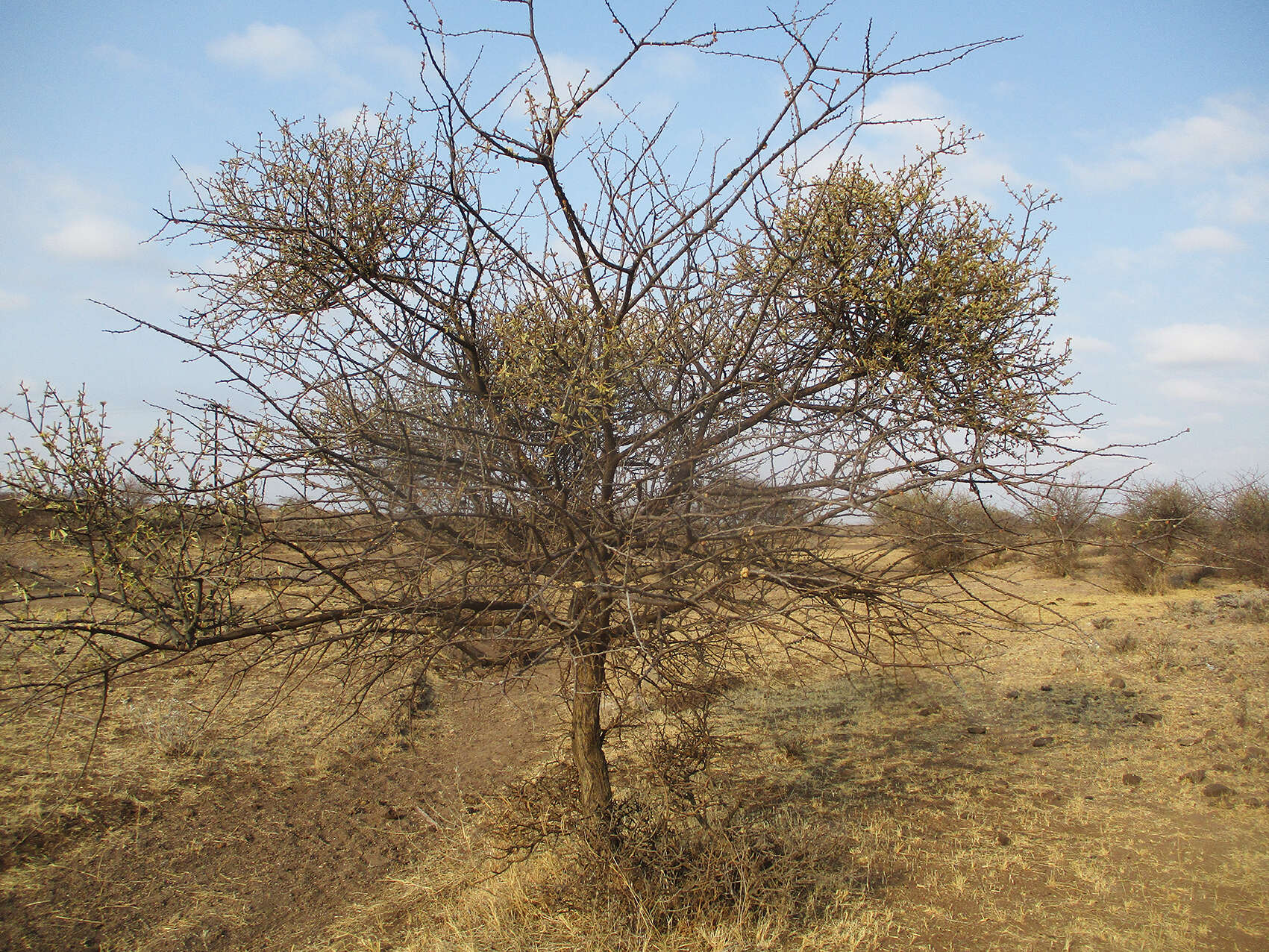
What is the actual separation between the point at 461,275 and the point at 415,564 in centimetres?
164

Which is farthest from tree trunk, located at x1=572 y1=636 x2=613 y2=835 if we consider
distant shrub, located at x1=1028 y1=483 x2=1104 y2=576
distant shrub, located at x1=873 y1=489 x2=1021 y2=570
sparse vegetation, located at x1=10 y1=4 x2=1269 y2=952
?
distant shrub, located at x1=1028 y1=483 x2=1104 y2=576

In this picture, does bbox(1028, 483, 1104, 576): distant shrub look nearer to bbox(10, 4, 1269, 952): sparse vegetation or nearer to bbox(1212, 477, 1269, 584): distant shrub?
bbox(10, 4, 1269, 952): sparse vegetation

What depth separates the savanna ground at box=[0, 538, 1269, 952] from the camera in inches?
179

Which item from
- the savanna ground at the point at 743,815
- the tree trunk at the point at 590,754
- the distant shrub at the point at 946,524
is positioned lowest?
the savanna ground at the point at 743,815

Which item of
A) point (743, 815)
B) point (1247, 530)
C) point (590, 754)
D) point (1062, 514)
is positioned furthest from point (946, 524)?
point (1247, 530)

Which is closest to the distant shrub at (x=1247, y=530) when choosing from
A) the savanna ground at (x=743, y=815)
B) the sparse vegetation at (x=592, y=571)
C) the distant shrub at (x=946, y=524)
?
the savanna ground at (x=743, y=815)

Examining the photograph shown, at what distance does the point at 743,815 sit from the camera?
6.35 meters

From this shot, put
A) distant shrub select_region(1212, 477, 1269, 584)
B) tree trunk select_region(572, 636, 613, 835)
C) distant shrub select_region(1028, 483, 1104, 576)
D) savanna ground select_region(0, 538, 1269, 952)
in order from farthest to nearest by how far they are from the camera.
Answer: distant shrub select_region(1212, 477, 1269, 584)
tree trunk select_region(572, 636, 613, 835)
savanna ground select_region(0, 538, 1269, 952)
distant shrub select_region(1028, 483, 1104, 576)

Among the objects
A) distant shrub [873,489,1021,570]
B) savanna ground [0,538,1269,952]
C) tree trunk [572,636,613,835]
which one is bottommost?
savanna ground [0,538,1269,952]

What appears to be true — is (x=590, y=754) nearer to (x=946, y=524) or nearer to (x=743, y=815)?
(x=743, y=815)

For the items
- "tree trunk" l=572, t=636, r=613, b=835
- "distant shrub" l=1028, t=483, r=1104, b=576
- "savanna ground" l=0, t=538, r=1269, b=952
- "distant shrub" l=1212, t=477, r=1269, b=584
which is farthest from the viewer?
"distant shrub" l=1212, t=477, r=1269, b=584

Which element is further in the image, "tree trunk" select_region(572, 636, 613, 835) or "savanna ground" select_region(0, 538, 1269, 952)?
"tree trunk" select_region(572, 636, 613, 835)

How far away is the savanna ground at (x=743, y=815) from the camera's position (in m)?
4.56

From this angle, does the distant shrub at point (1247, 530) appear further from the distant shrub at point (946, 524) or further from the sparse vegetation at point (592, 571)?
the distant shrub at point (946, 524)
